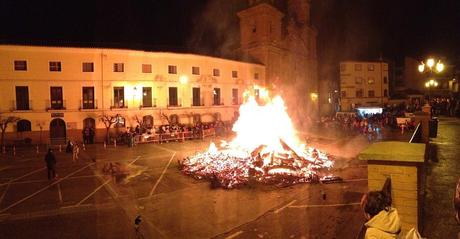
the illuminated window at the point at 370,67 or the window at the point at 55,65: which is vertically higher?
the illuminated window at the point at 370,67

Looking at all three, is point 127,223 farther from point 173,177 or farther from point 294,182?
point 294,182

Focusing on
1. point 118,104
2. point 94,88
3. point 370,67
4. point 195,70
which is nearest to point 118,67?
point 94,88

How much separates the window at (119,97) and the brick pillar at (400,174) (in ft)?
112

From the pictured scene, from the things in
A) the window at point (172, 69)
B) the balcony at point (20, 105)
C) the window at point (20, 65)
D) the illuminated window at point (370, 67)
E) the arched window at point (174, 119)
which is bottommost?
the arched window at point (174, 119)

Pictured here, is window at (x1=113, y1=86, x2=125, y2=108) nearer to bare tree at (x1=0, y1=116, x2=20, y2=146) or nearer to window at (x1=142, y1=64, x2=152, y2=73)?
window at (x1=142, y1=64, x2=152, y2=73)

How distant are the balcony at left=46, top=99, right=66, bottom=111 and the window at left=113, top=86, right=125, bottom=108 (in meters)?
4.96

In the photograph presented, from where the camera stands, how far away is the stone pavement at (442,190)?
704cm

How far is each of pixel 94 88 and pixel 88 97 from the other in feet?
Answer: 3.75

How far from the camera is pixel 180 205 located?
12516mm

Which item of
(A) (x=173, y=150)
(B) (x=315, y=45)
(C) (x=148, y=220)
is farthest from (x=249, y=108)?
(B) (x=315, y=45)

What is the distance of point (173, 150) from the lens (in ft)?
87.5

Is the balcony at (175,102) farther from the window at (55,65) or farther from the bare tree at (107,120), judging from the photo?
the window at (55,65)

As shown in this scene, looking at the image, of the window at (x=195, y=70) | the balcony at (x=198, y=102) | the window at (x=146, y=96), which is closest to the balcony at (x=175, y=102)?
the balcony at (x=198, y=102)

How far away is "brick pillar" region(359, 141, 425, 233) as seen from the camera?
528 centimetres
